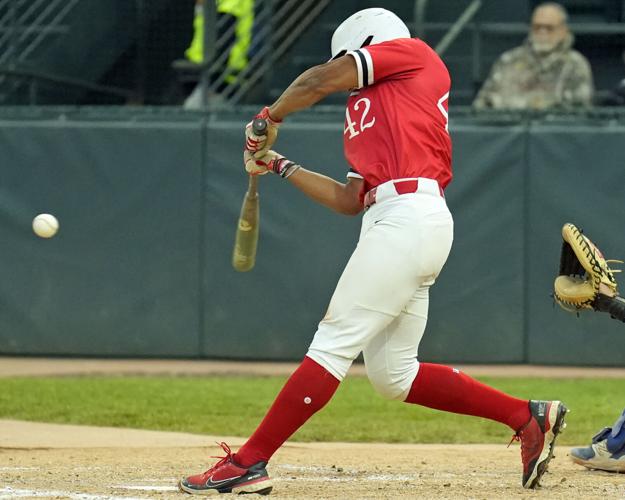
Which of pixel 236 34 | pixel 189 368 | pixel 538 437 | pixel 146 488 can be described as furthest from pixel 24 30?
pixel 538 437

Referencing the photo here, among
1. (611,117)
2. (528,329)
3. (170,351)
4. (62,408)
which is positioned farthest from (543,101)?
(62,408)

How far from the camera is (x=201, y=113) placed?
30.5 feet

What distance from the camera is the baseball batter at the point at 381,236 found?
14.4ft

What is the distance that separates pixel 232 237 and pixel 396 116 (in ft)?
15.7

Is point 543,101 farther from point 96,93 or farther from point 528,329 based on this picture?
point 96,93

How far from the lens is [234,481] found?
441 centimetres

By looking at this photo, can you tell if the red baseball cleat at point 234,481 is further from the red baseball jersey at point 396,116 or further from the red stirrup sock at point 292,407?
the red baseball jersey at point 396,116

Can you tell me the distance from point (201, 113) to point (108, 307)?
156 cm

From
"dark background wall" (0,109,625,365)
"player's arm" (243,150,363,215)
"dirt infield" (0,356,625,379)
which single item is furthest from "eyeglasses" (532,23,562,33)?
"player's arm" (243,150,363,215)

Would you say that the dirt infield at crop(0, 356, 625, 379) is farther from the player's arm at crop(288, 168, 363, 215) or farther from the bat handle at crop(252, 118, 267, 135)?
the bat handle at crop(252, 118, 267, 135)

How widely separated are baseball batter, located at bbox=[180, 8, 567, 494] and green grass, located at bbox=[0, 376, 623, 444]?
1.88 m

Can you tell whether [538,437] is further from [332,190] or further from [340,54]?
[340,54]

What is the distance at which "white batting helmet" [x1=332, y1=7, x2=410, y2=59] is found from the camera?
15.1 ft

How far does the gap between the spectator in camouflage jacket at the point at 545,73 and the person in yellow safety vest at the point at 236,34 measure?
1.98 metres
